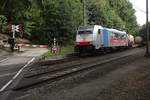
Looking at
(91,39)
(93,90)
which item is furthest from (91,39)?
(93,90)

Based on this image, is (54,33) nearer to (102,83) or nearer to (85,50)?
(85,50)

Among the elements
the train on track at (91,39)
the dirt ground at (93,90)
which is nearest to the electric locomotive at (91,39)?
the train on track at (91,39)

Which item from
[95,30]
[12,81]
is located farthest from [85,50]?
[12,81]

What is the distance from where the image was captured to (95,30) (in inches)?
1734

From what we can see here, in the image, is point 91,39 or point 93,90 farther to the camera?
point 91,39

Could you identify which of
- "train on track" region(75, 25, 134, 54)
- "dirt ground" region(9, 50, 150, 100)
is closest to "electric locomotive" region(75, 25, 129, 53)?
"train on track" region(75, 25, 134, 54)

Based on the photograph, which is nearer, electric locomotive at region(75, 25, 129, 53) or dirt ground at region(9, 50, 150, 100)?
dirt ground at region(9, 50, 150, 100)

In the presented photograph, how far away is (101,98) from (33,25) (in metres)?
46.1

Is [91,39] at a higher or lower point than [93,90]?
higher

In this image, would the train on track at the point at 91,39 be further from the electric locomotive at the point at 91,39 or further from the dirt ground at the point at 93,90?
the dirt ground at the point at 93,90

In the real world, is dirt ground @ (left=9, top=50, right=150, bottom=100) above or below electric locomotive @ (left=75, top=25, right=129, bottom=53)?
below

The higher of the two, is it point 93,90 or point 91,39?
point 91,39

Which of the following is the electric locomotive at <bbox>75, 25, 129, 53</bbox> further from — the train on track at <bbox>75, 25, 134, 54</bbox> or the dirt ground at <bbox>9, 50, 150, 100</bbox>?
the dirt ground at <bbox>9, 50, 150, 100</bbox>

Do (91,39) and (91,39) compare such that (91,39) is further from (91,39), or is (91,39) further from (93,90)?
(93,90)
